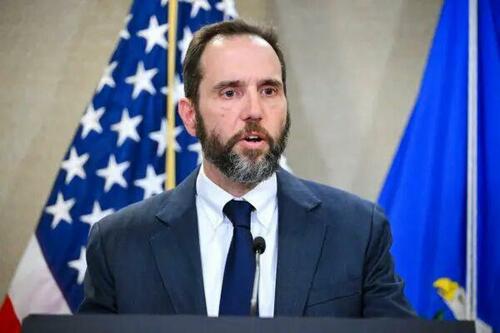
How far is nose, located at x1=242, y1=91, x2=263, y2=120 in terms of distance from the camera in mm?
1575

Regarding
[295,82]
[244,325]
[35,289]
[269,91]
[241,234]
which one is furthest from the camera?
[295,82]

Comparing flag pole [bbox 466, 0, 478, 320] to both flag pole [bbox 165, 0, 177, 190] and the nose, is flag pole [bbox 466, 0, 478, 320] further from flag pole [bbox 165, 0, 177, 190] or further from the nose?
the nose

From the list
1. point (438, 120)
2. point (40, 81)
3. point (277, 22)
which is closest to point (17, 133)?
point (40, 81)

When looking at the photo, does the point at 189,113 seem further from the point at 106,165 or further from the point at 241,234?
the point at 106,165

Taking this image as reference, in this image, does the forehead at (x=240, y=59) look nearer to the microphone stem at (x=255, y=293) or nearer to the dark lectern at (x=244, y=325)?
the microphone stem at (x=255, y=293)

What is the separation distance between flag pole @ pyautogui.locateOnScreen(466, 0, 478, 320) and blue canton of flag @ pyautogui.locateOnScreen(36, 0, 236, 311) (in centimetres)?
113

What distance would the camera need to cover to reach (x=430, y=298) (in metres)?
2.70

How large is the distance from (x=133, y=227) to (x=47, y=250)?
3.72 ft

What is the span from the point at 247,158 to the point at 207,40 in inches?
15.4

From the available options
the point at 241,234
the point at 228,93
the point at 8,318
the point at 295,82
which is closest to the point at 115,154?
the point at 8,318

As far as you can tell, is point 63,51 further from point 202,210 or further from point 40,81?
point 202,210

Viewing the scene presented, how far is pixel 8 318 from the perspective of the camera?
2674 mm

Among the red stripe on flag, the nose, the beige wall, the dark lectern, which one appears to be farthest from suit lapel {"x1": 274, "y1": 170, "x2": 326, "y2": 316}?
the red stripe on flag

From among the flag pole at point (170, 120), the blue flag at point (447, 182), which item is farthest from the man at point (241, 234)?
the blue flag at point (447, 182)
